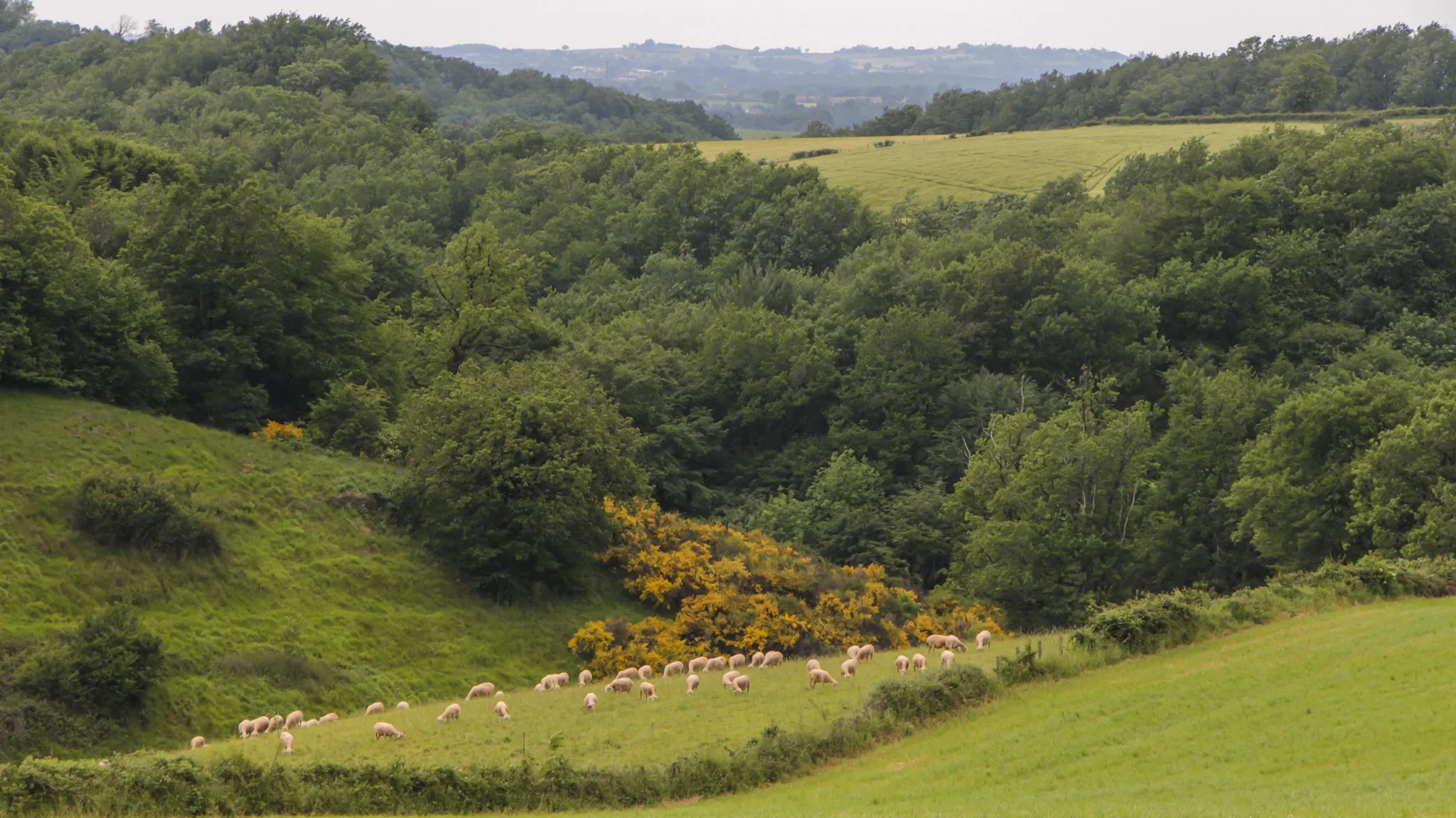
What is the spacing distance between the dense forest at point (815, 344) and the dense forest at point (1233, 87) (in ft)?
168

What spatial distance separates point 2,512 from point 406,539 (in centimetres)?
1529

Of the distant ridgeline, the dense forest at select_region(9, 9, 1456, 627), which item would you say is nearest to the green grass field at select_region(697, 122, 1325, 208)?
the dense forest at select_region(9, 9, 1456, 627)

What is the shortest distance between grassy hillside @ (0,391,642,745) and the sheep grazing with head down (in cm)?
1630

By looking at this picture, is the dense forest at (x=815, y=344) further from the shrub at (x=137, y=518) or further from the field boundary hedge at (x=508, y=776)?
the field boundary hedge at (x=508, y=776)

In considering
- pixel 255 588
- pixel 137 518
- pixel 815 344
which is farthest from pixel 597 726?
pixel 815 344

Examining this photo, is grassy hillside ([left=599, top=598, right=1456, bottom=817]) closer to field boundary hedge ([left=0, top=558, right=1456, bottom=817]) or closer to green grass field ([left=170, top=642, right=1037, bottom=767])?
field boundary hedge ([left=0, top=558, right=1456, bottom=817])

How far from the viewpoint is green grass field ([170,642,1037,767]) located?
91.0 feet

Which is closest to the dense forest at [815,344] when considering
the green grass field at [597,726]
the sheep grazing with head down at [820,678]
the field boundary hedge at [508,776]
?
the green grass field at [597,726]

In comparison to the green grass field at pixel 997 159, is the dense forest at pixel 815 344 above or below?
below

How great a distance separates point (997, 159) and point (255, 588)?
365 feet

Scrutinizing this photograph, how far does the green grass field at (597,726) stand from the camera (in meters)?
27.7

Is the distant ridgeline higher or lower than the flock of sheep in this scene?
higher

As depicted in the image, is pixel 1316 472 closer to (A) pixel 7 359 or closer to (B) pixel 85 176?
(A) pixel 7 359

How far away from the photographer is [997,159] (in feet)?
463
